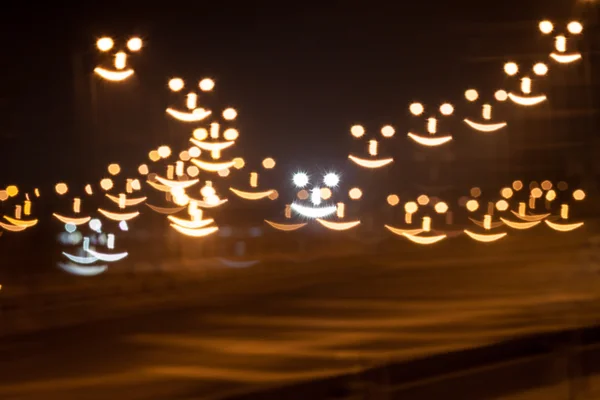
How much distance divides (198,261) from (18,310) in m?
7.75

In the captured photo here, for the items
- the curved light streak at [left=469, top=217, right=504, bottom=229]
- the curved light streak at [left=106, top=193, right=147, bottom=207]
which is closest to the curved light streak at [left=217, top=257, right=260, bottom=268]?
the curved light streak at [left=106, top=193, right=147, bottom=207]

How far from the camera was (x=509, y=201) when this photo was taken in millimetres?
33562

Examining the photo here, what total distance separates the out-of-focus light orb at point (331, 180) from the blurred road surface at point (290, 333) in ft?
32.4

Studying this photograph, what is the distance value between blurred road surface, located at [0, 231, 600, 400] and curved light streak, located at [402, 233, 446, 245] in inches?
326

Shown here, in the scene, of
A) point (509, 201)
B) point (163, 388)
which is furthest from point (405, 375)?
point (509, 201)

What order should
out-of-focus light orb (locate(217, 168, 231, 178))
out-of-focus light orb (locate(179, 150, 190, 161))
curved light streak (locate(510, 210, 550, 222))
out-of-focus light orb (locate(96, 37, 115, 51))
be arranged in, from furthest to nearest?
curved light streak (locate(510, 210, 550, 222)) < out-of-focus light orb (locate(217, 168, 231, 178)) < out-of-focus light orb (locate(179, 150, 190, 161)) < out-of-focus light orb (locate(96, 37, 115, 51))

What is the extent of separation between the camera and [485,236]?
28.2 metres

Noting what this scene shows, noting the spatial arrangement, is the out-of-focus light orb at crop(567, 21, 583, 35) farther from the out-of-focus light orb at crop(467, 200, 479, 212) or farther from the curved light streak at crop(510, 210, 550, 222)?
the curved light streak at crop(510, 210, 550, 222)

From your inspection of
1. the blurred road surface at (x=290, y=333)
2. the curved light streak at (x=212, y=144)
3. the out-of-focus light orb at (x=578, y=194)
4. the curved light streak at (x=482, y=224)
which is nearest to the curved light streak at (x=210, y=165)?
the curved light streak at (x=212, y=144)

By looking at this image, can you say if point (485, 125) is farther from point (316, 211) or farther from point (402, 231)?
point (316, 211)

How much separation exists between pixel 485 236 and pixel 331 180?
519 cm

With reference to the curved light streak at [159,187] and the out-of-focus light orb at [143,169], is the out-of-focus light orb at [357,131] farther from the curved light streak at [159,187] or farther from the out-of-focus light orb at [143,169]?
the out-of-focus light orb at [143,169]

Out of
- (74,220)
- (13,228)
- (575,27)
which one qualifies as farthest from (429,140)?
(13,228)

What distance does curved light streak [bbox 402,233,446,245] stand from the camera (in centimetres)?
2626
